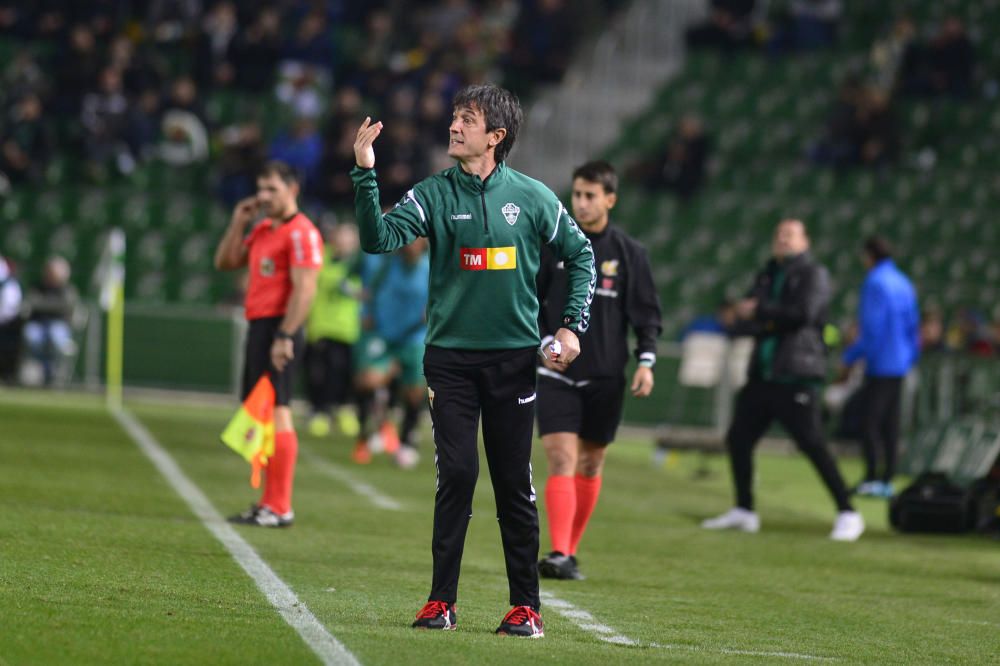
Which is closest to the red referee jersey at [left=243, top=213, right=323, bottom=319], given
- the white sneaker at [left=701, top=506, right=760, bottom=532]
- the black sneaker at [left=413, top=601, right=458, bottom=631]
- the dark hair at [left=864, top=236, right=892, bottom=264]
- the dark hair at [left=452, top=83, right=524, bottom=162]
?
the dark hair at [left=452, top=83, right=524, bottom=162]

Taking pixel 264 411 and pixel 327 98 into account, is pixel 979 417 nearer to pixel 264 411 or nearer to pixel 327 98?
pixel 264 411

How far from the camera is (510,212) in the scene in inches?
279

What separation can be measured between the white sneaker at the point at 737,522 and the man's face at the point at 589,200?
4.00 m

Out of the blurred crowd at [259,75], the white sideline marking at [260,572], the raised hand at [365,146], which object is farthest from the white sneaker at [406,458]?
the blurred crowd at [259,75]

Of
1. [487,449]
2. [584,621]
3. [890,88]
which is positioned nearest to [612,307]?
[584,621]

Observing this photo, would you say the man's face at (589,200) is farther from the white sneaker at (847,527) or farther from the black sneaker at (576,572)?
the white sneaker at (847,527)

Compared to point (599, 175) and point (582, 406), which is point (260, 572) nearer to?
point (582, 406)

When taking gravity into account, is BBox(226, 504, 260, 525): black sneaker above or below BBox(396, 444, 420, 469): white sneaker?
above

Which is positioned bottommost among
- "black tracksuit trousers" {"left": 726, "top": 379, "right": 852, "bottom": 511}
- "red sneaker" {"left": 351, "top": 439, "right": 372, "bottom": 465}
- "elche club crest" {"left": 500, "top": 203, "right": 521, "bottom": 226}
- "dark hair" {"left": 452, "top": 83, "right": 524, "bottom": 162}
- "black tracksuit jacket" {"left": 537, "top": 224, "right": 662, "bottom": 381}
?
"red sneaker" {"left": 351, "top": 439, "right": 372, "bottom": 465}

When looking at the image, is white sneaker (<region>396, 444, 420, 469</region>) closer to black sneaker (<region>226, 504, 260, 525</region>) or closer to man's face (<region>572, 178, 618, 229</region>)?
black sneaker (<region>226, 504, 260, 525</region>)

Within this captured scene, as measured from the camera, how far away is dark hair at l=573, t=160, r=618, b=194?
9.56 m

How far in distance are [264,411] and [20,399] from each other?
12028mm

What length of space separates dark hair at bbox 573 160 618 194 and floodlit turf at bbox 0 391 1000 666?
2.03 meters

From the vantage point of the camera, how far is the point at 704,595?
9062 mm
